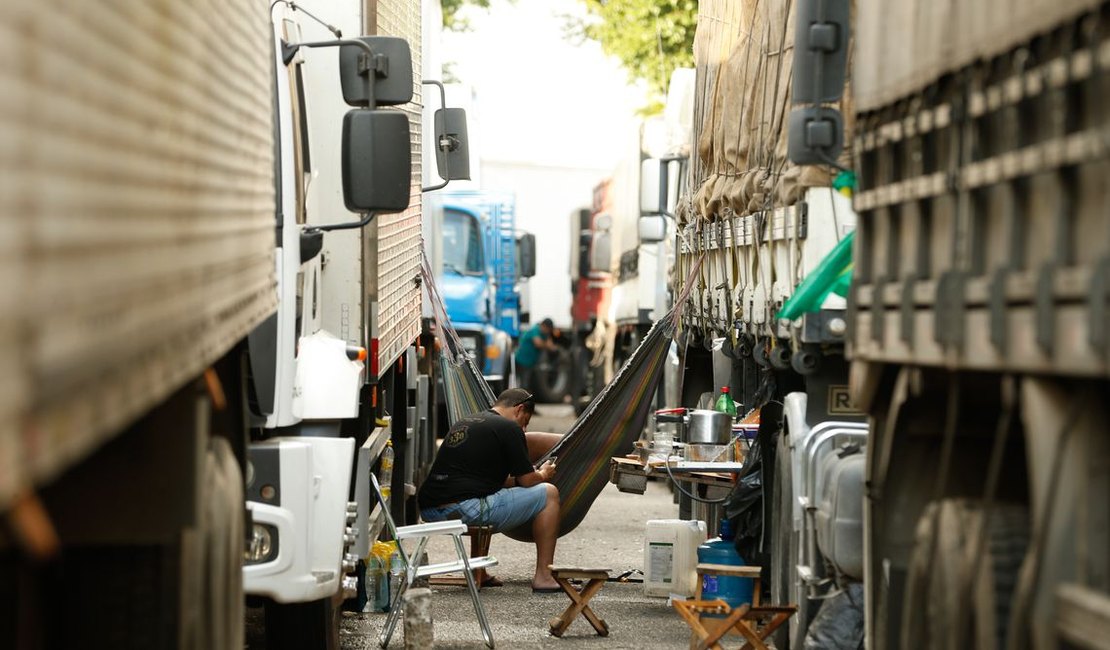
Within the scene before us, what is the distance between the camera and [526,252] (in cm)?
3094

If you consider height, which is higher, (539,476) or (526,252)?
(526,252)

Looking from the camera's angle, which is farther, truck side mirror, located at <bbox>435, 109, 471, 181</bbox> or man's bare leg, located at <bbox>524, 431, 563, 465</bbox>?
man's bare leg, located at <bbox>524, 431, 563, 465</bbox>

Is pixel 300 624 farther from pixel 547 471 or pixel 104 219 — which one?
pixel 104 219

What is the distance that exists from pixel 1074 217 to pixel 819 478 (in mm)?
4483

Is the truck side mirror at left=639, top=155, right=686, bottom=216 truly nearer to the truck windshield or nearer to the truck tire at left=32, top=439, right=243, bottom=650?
the truck windshield

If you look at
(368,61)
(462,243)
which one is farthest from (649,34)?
(368,61)

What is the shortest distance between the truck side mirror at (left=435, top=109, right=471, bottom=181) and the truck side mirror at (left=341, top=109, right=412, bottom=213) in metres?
4.59

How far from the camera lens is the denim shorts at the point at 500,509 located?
11852mm

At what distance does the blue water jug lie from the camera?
10.5 metres

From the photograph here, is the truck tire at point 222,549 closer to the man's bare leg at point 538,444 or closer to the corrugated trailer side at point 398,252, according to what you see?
the corrugated trailer side at point 398,252

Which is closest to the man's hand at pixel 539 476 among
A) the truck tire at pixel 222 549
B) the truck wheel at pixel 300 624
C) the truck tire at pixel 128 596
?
the truck wheel at pixel 300 624

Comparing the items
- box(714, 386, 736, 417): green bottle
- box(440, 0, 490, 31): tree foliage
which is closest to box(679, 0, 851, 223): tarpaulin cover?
box(714, 386, 736, 417): green bottle

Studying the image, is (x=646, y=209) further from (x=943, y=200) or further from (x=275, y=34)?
(x=943, y=200)

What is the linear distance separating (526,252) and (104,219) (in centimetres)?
2791
